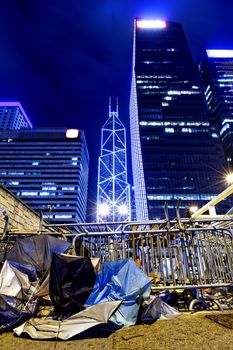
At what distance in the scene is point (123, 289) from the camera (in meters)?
2.73

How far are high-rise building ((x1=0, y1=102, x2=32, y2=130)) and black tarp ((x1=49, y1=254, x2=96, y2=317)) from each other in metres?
160

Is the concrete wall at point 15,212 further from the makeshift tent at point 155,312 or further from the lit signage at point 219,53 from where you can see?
the lit signage at point 219,53

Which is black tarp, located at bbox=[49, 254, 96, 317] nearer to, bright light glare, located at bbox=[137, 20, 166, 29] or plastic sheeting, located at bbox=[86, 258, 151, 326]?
plastic sheeting, located at bbox=[86, 258, 151, 326]

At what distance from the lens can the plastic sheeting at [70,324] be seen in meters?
2.13

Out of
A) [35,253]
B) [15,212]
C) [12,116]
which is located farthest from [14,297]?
[12,116]

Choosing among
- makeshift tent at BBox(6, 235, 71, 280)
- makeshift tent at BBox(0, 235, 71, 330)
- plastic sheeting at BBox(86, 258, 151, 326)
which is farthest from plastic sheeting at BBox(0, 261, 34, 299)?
plastic sheeting at BBox(86, 258, 151, 326)

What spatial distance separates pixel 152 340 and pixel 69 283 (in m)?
1.37

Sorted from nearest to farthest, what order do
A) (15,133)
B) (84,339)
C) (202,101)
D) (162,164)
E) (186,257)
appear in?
(84,339) → (186,257) → (162,164) → (202,101) → (15,133)

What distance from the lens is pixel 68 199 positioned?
9825 centimetres

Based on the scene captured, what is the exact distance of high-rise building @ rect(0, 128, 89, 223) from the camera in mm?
95938

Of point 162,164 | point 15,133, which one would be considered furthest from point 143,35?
point 15,133

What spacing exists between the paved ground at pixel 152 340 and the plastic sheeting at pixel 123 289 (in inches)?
7.0

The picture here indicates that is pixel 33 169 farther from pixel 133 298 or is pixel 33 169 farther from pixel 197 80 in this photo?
pixel 133 298

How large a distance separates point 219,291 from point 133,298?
13.9 ft
